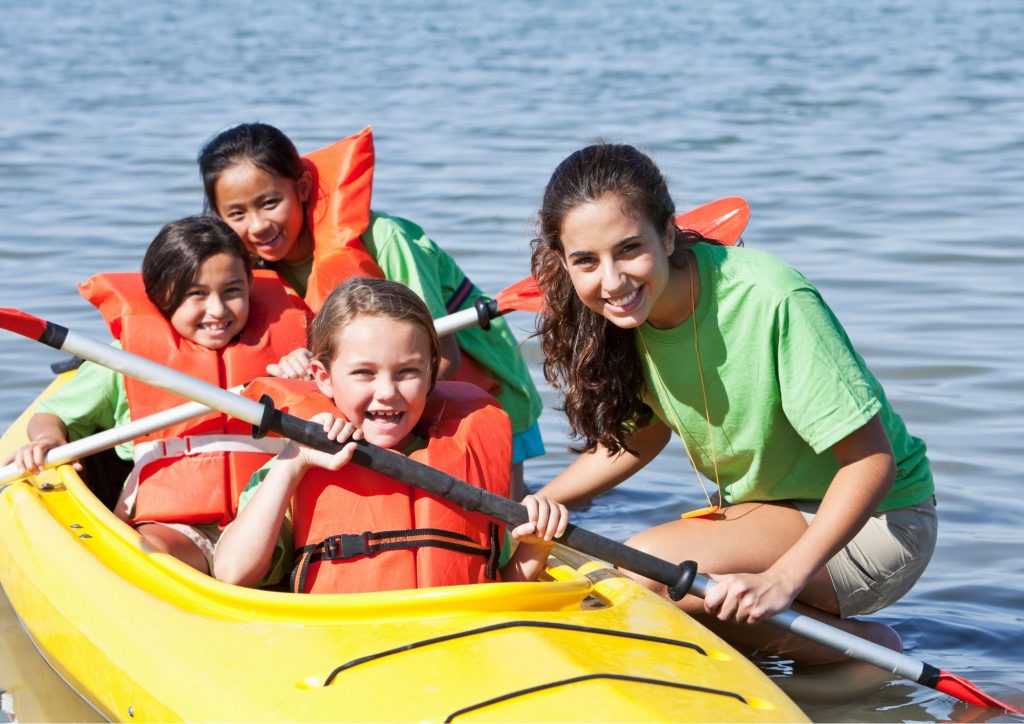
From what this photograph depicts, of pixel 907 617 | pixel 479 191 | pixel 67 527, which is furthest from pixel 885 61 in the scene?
pixel 67 527

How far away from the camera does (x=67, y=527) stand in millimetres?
3438

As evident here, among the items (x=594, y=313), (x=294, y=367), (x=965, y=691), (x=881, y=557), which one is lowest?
(x=965, y=691)

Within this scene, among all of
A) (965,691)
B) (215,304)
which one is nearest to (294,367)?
(215,304)

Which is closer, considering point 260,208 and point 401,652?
point 401,652

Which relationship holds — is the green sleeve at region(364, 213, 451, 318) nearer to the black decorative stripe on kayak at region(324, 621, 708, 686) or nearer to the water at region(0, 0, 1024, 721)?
the water at region(0, 0, 1024, 721)

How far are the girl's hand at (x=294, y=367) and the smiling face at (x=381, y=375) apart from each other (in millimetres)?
682

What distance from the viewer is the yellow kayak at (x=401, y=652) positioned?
239 centimetres

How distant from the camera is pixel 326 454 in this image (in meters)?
2.83

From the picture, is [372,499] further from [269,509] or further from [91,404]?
[91,404]

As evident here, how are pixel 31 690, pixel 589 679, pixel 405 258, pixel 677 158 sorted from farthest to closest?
1. pixel 677 158
2. pixel 405 258
3. pixel 31 690
4. pixel 589 679

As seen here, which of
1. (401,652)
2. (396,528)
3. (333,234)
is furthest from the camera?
(333,234)

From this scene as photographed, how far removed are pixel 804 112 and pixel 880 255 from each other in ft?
18.4

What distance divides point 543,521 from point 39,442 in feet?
5.08

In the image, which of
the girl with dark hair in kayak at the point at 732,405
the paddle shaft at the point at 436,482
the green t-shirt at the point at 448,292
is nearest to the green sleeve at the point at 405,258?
the green t-shirt at the point at 448,292
